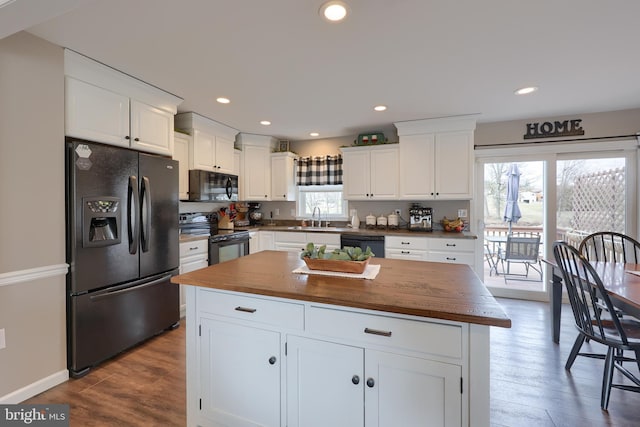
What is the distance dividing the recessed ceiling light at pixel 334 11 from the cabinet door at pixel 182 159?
239 cm

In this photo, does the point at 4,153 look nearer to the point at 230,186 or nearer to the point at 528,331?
the point at 230,186

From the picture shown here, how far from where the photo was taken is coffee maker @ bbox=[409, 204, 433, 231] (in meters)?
3.98

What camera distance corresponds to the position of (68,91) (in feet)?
6.86

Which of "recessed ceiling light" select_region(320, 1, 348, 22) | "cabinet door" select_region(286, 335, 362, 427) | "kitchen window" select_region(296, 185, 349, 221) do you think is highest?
"recessed ceiling light" select_region(320, 1, 348, 22)

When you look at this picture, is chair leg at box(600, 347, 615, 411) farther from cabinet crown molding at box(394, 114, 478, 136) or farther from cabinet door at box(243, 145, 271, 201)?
cabinet door at box(243, 145, 271, 201)

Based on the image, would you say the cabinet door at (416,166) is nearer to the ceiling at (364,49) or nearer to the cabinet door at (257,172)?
the ceiling at (364,49)

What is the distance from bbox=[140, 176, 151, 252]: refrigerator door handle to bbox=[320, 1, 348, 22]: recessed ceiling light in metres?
1.99

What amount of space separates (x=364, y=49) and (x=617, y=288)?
88.4 inches

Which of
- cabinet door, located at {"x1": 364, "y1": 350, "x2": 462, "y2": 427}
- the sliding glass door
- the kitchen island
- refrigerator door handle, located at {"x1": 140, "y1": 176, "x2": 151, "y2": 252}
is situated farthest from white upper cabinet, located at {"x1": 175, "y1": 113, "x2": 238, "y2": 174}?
the sliding glass door

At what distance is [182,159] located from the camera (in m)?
3.43

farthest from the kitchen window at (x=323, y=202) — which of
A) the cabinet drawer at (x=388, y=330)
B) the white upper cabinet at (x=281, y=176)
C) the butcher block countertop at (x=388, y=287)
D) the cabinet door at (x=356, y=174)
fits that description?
the cabinet drawer at (x=388, y=330)

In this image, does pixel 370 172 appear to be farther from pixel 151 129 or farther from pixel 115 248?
pixel 115 248

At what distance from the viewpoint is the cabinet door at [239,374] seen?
1412 mm

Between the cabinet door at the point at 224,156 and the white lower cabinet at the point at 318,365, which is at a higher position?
the cabinet door at the point at 224,156
